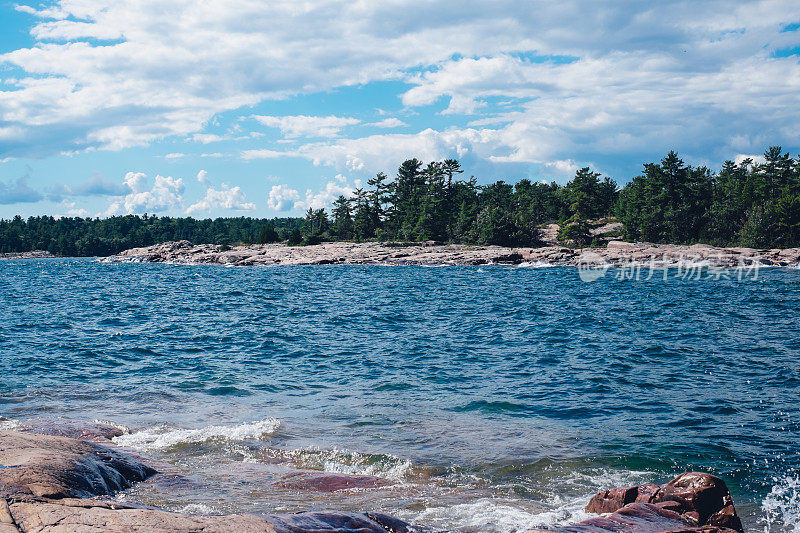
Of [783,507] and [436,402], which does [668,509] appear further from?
[436,402]

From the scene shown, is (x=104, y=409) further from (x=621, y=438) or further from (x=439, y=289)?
(x=439, y=289)

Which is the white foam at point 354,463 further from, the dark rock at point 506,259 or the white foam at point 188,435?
the dark rock at point 506,259

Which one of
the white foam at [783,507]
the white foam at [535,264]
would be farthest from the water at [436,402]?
the white foam at [535,264]

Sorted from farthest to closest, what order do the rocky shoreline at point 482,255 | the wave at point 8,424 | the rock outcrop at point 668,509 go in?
the rocky shoreline at point 482,255 → the wave at point 8,424 → the rock outcrop at point 668,509

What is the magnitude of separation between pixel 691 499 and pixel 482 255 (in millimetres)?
100554

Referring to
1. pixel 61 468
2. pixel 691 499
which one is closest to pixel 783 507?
pixel 691 499

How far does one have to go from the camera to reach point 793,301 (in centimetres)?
4241

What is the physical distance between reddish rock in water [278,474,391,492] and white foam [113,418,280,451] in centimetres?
355

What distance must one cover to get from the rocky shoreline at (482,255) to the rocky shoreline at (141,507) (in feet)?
306

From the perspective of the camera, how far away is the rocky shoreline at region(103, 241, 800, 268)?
9319 cm

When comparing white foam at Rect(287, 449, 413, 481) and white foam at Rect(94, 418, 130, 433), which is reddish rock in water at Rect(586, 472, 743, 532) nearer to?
white foam at Rect(287, 449, 413, 481)

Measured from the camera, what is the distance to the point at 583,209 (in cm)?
12138

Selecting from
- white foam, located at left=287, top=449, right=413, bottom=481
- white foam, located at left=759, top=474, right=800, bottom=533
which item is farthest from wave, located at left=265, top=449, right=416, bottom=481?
white foam, located at left=759, top=474, right=800, bottom=533

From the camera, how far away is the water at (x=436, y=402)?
432 inches
